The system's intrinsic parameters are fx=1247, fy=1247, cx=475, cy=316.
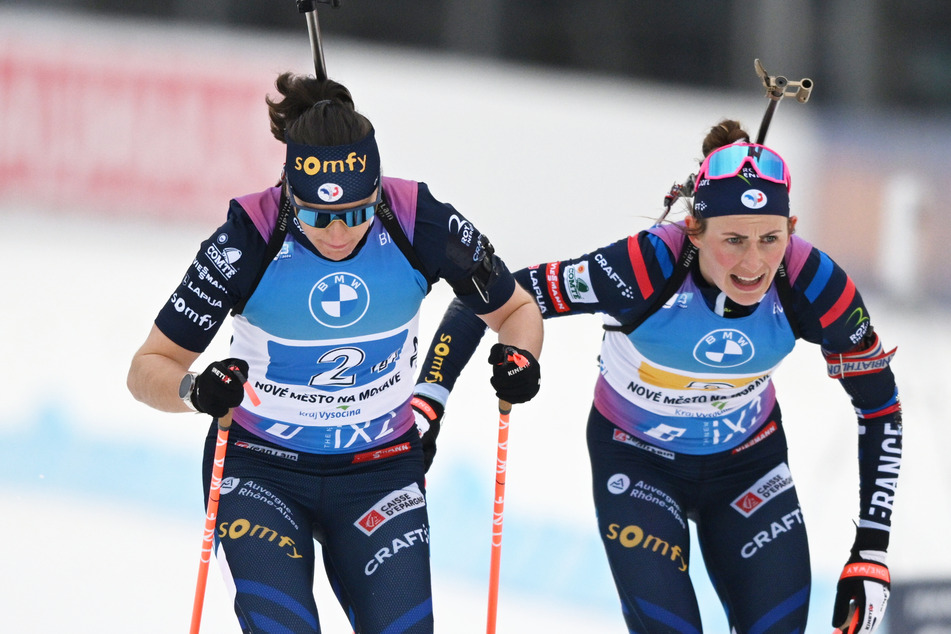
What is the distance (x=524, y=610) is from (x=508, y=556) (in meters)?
0.38

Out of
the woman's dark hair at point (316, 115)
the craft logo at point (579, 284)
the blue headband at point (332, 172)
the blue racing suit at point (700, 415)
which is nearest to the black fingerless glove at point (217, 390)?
the blue headband at point (332, 172)

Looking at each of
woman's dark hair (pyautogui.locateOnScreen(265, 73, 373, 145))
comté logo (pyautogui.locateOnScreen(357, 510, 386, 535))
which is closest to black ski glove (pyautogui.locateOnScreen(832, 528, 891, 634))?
comté logo (pyautogui.locateOnScreen(357, 510, 386, 535))

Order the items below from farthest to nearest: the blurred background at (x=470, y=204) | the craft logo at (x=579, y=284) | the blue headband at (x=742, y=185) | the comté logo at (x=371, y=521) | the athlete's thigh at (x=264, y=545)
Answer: the blurred background at (x=470, y=204) < the craft logo at (x=579, y=284) < the blue headband at (x=742, y=185) < the comté logo at (x=371, y=521) < the athlete's thigh at (x=264, y=545)

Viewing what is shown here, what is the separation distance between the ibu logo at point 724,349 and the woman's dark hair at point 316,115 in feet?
3.76

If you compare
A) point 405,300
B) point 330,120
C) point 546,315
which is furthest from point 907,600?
point 330,120

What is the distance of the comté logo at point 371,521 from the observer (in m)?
3.29

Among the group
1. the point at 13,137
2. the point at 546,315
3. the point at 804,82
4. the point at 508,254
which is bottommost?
the point at 546,315

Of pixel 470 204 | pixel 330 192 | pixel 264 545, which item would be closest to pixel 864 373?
pixel 330 192

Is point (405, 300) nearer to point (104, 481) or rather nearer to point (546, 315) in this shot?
point (546, 315)

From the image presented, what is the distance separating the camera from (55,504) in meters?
4.88

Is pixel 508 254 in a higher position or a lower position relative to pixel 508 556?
higher

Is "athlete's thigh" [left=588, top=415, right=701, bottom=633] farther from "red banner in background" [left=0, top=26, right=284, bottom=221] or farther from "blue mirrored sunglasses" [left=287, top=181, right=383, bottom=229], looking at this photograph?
"red banner in background" [left=0, top=26, right=284, bottom=221]

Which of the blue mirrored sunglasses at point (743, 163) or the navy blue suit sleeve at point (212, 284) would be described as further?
the blue mirrored sunglasses at point (743, 163)

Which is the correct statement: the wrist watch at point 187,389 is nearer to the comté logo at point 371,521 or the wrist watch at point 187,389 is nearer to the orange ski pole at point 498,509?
the comté logo at point 371,521
